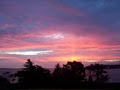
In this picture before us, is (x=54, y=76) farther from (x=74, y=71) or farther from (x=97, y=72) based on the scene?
(x=97, y=72)

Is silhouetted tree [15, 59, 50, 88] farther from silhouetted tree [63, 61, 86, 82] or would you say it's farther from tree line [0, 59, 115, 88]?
silhouetted tree [63, 61, 86, 82]

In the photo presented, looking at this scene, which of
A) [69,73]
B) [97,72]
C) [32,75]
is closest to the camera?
[32,75]

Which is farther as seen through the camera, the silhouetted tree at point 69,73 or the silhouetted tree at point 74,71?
the silhouetted tree at point 74,71

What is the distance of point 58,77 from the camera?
2458cm

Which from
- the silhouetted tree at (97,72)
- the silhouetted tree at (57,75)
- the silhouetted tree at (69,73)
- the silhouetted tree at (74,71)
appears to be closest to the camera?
the silhouetted tree at (57,75)

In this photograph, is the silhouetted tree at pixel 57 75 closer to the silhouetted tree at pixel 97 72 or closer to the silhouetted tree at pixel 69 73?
the silhouetted tree at pixel 69 73

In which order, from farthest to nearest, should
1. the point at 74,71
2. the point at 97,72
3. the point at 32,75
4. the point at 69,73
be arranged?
the point at 97,72, the point at 74,71, the point at 69,73, the point at 32,75

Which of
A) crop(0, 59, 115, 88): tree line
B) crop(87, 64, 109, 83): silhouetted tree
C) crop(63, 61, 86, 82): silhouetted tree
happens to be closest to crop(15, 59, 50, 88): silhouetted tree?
crop(0, 59, 115, 88): tree line

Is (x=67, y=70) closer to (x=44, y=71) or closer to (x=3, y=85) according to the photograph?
(x=44, y=71)

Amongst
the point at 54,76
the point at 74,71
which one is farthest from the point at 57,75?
the point at 74,71

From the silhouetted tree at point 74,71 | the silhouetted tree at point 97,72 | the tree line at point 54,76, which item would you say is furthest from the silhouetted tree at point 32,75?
the silhouetted tree at point 97,72

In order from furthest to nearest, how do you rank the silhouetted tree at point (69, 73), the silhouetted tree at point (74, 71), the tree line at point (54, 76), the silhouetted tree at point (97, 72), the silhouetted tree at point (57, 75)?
the silhouetted tree at point (97, 72) < the silhouetted tree at point (74, 71) < the silhouetted tree at point (69, 73) < the silhouetted tree at point (57, 75) < the tree line at point (54, 76)

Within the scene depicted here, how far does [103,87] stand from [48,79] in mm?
5717

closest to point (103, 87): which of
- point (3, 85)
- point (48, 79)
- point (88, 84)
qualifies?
point (88, 84)
